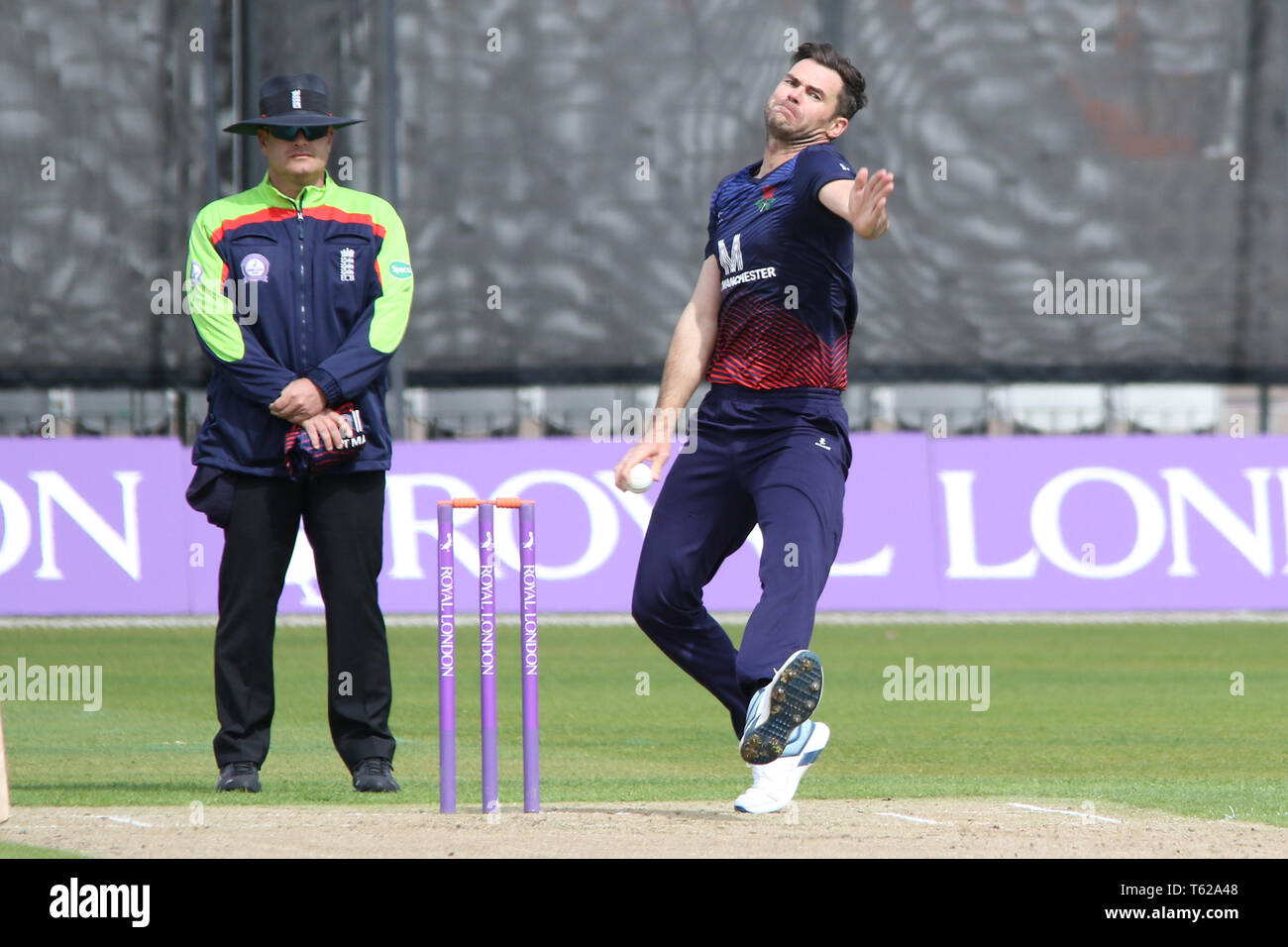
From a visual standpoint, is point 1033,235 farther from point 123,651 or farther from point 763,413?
point 763,413

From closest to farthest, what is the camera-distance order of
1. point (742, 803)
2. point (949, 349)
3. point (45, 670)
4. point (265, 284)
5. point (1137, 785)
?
point (742, 803), point (265, 284), point (1137, 785), point (45, 670), point (949, 349)

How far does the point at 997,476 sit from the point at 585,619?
3.16 metres

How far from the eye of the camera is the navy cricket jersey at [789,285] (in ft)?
19.3

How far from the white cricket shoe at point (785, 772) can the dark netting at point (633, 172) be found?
11.5 meters

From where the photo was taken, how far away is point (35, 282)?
691 inches

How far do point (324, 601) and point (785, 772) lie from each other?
1.77m

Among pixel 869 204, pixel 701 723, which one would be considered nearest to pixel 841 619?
pixel 701 723

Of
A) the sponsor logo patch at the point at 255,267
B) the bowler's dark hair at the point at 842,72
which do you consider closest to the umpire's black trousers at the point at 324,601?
the sponsor logo patch at the point at 255,267

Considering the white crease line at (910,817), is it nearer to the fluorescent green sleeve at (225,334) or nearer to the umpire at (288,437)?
the umpire at (288,437)

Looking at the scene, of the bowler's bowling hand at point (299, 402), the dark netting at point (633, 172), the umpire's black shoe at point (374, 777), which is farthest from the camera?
the dark netting at point (633, 172)

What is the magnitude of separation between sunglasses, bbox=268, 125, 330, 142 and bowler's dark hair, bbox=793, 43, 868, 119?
1693mm

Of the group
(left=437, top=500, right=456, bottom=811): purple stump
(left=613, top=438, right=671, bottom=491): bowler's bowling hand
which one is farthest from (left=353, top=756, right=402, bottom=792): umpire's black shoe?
(left=613, top=438, right=671, bottom=491): bowler's bowling hand

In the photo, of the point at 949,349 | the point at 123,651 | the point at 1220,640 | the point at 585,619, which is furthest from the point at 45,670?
the point at 949,349

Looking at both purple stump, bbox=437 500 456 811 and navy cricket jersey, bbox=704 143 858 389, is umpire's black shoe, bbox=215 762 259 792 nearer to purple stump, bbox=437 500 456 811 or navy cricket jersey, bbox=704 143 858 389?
purple stump, bbox=437 500 456 811
